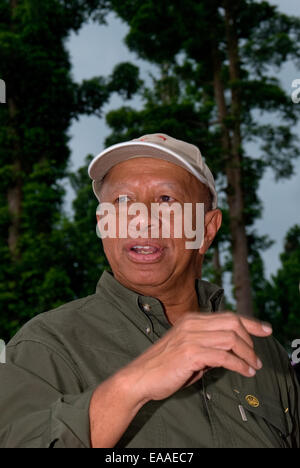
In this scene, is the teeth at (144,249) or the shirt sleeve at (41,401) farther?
the teeth at (144,249)

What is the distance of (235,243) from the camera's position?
585 inches

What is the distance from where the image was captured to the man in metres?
1.37

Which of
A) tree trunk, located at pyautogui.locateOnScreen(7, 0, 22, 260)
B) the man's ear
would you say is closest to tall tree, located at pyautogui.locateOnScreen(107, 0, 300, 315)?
tree trunk, located at pyautogui.locateOnScreen(7, 0, 22, 260)

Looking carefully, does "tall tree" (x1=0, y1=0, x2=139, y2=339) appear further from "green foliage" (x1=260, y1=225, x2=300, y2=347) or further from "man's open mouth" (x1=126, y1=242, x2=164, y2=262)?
"man's open mouth" (x1=126, y1=242, x2=164, y2=262)

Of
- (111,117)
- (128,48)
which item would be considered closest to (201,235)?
(111,117)

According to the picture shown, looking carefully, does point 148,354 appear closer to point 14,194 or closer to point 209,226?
point 209,226

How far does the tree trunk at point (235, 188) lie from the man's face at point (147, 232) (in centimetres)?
1208

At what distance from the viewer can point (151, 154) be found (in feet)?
7.00

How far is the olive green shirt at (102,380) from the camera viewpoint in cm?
146

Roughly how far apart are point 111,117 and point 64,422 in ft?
48.8

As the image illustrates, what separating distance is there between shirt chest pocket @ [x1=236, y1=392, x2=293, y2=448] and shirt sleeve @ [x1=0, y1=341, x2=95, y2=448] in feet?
1.77

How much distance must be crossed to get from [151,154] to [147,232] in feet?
0.94

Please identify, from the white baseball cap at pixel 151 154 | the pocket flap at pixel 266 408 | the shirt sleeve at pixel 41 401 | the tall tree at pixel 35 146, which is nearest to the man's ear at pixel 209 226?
the white baseball cap at pixel 151 154

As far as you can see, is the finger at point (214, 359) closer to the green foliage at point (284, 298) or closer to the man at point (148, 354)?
the man at point (148, 354)
